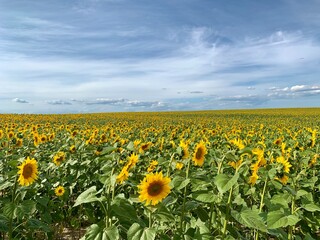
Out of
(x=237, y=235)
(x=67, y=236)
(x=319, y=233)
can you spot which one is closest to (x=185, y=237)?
(x=237, y=235)

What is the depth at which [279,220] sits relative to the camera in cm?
257

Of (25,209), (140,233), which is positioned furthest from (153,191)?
(25,209)

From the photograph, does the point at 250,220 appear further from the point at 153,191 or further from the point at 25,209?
the point at 25,209

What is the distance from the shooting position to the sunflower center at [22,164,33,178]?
3415 millimetres

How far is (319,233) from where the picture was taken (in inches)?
241

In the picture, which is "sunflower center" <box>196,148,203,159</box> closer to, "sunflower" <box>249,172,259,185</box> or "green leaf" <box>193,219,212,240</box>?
"sunflower" <box>249,172,259,185</box>

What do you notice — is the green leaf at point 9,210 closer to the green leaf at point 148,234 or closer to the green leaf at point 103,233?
the green leaf at point 103,233

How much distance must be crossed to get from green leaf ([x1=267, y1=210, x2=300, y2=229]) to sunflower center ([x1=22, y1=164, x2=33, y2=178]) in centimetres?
241

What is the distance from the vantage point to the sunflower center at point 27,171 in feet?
11.2

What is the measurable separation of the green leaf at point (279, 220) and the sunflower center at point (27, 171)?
2409 mm

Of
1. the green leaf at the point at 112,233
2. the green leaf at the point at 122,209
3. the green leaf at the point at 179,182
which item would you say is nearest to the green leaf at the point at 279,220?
the green leaf at the point at 179,182

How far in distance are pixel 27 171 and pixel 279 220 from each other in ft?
8.21

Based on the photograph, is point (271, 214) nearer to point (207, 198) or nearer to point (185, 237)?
point (207, 198)

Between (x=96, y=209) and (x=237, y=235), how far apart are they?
2.99 meters
